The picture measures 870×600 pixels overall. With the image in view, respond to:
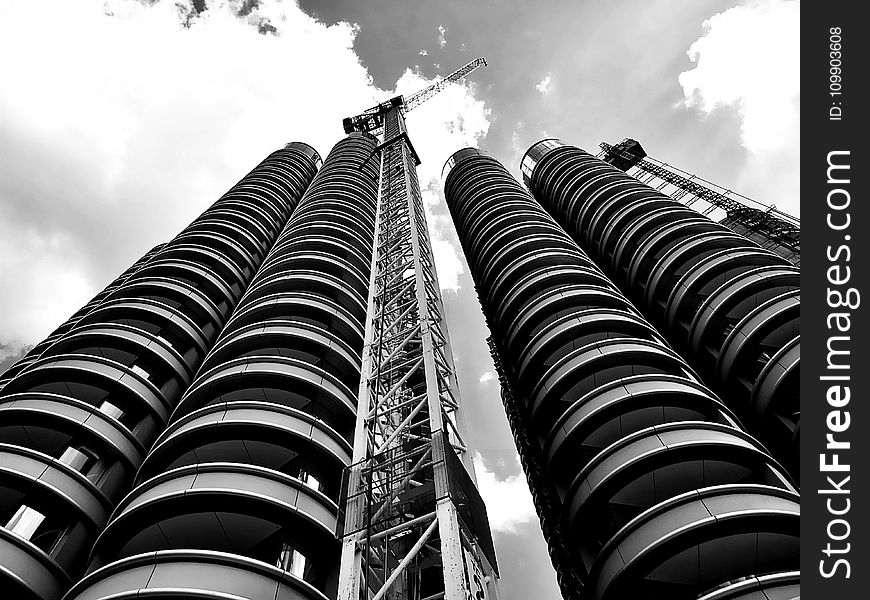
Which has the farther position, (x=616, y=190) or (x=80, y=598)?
(x=616, y=190)

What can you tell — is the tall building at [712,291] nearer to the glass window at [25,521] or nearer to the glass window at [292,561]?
the glass window at [292,561]

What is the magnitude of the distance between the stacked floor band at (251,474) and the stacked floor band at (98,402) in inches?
75.3

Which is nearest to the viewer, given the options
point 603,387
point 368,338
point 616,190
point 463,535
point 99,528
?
point 463,535

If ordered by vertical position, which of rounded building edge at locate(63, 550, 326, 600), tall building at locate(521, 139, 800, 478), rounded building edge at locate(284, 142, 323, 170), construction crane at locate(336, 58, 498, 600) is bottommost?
rounded building edge at locate(63, 550, 326, 600)

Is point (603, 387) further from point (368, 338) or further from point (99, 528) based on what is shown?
point (99, 528)

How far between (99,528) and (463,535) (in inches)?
589

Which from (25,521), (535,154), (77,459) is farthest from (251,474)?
(535,154)

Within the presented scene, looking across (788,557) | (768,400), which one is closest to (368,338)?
(788,557)

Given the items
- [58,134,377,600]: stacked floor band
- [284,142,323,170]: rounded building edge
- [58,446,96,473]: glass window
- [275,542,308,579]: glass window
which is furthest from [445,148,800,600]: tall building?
[284,142,323,170]: rounded building edge

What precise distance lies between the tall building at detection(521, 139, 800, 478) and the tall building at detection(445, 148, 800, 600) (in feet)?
8.88

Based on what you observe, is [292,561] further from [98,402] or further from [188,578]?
[98,402]

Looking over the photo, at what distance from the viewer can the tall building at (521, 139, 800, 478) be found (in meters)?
29.2

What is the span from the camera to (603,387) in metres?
28.2

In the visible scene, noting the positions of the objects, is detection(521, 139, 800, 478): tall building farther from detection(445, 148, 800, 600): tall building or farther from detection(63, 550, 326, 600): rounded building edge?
detection(63, 550, 326, 600): rounded building edge
